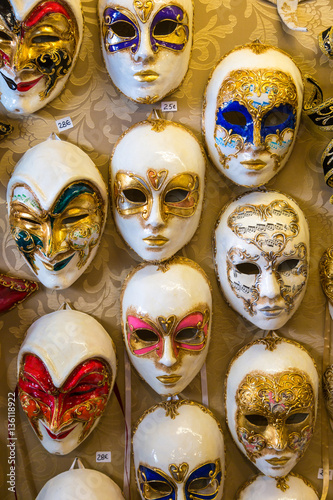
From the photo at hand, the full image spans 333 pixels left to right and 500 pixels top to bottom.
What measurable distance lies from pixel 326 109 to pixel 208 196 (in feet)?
1.21

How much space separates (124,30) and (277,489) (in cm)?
125

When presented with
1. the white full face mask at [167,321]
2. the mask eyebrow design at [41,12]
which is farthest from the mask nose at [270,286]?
the mask eyebrow design at [41,12]

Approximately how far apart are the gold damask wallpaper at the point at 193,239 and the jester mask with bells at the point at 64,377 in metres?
0.07

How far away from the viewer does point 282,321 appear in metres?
1.43

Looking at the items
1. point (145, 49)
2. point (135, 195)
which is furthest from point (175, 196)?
point (145, 49)

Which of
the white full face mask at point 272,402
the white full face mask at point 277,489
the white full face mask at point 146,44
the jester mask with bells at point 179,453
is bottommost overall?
the white full face mask at point 277,489

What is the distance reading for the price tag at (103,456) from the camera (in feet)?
5.05

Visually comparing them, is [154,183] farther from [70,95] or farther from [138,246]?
[70,95]

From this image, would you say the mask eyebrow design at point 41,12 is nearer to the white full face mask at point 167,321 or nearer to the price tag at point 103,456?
the white full face mask at point 167,321

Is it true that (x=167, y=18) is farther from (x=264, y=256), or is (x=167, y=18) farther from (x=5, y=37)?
(x=264, y=256)

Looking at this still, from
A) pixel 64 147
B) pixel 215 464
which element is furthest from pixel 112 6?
pixel 215 464

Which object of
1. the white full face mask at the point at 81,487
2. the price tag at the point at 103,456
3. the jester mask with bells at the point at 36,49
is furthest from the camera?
the price tag at the point at 103,456

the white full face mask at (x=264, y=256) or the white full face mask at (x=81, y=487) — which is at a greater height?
the white full face mask at (x=264, y=256)

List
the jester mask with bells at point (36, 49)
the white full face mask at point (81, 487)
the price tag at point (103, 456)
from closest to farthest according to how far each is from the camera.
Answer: the jester mask with bells at point (36, 49) < the white full face mask at point (81, 487) < the price tag at point (103, 456)
